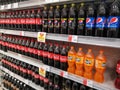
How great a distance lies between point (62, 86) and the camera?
2043 mm

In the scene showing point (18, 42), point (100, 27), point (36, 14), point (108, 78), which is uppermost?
point (36, 14)

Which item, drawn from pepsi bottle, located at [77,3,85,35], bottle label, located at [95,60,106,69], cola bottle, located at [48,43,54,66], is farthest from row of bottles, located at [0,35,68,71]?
bottle label, located at [95,60,106,69]

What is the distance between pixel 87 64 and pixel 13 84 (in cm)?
202

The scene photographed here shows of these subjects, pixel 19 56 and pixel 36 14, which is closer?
pixel 36 14

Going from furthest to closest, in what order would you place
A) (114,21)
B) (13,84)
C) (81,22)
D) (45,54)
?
(13,84) < (45,54) < (81,22) < (114,21)

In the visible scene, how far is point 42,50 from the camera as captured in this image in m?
2.22

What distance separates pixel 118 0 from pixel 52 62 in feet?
3.61

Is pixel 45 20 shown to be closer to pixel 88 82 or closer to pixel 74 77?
pixel 74 77

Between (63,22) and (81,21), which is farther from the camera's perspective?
(63,22)

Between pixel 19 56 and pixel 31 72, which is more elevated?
pixel 19 56

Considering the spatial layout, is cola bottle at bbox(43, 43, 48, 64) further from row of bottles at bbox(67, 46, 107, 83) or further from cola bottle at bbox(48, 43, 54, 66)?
row of bottles at bbox(67, 46, 107, 83)

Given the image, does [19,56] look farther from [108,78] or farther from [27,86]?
[108,78]

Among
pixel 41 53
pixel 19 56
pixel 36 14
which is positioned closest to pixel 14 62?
pixel 19 56

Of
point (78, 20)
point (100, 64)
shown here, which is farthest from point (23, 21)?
point (100, 64)
